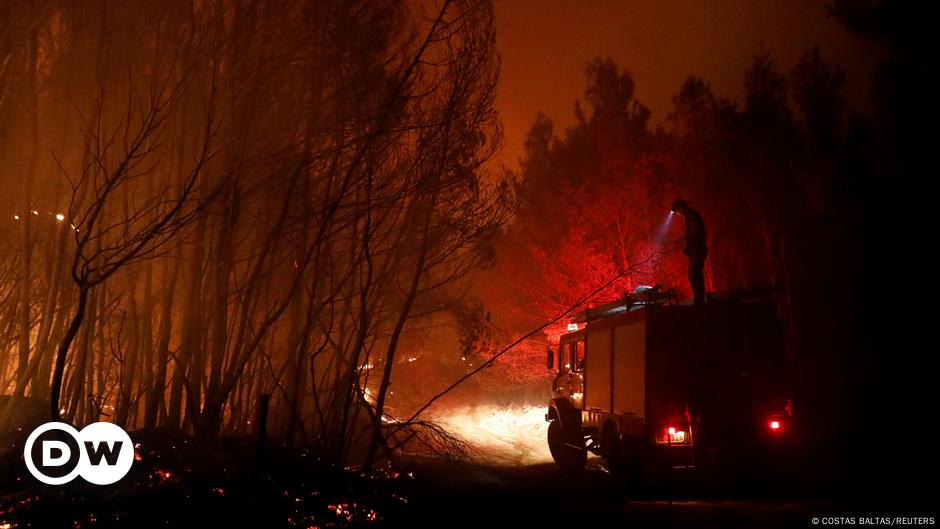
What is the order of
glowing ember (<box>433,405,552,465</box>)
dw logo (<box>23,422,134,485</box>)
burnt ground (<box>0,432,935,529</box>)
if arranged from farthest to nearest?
glowing ember (<box>433,405,552,465</box>) → dw logo (<box>23,422,134,485</box>) → burnt ground (<box>0,432,935,529</box>)

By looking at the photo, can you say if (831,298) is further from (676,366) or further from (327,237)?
(327,237)

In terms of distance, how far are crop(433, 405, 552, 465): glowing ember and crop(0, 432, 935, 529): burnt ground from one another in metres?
6.74

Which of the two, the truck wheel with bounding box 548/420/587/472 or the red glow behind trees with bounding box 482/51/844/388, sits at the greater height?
the red glow behind trees with bounding box 482/51/844/388

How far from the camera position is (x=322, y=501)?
23.7 ft

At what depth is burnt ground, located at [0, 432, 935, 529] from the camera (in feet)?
19.6

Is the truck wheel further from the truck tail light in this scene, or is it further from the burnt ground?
the truck tail light

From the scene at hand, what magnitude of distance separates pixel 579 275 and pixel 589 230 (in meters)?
1.99

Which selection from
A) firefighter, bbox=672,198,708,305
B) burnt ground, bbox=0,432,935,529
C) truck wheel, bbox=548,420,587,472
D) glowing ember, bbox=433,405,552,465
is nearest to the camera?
burnt ground, bbox=0,432,935,529

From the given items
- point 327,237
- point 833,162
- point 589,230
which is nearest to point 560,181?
point 589,230

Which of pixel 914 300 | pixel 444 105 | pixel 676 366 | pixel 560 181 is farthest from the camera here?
pixel 560 181

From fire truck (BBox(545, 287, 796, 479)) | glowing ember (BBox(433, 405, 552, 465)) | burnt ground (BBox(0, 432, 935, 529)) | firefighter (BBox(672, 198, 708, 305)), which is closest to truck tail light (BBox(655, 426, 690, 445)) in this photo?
fire truck (BBox(545, 287, 796, 479))

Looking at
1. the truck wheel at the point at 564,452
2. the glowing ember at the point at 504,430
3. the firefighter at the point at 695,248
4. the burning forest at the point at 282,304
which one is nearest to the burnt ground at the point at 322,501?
the burning forest at the point at 282,304

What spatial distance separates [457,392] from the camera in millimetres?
34938

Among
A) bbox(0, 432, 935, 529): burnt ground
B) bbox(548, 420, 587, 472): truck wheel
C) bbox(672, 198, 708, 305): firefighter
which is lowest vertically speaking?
bbox(0, 432, 935, 529): burnt ground
